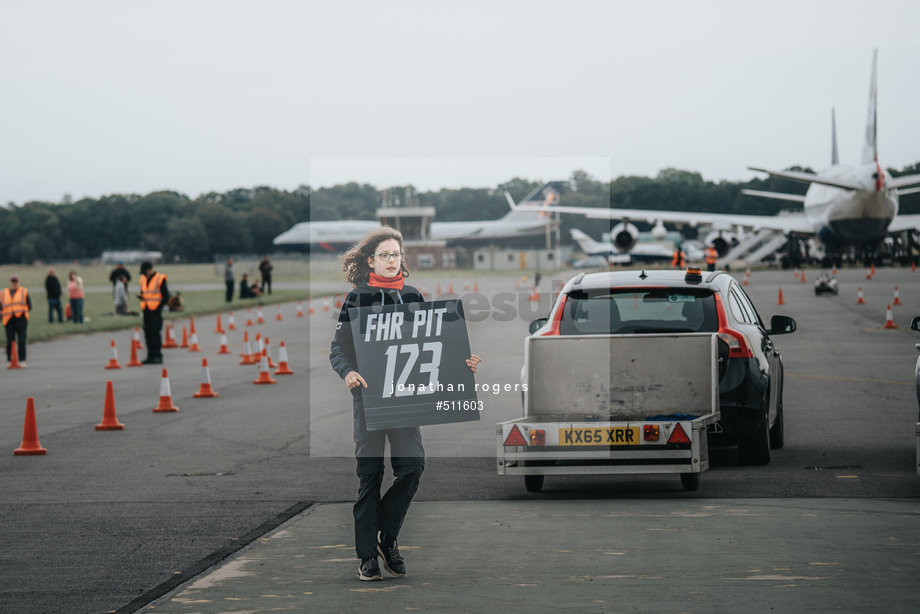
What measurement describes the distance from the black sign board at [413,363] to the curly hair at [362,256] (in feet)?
0.68

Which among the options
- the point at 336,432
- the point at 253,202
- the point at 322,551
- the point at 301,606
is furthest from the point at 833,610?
the point at 253,202

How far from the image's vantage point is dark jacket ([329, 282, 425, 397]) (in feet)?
17.6

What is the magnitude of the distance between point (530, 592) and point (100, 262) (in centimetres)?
16367

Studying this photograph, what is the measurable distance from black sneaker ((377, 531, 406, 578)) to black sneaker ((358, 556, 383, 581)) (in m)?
0.06

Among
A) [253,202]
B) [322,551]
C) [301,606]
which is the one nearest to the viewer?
[301,606]

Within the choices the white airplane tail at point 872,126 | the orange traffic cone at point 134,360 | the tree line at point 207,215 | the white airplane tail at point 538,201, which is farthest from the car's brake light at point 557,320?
the tree line at point 207,215

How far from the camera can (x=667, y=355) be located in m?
8.08

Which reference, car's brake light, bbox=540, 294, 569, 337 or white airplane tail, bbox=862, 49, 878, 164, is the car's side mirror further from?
white airplane tail, bbox=862, 49, 878, 164

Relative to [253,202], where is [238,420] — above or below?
below

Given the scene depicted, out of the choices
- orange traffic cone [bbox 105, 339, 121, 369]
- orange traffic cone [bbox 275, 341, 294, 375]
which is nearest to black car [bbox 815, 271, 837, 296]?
orange traffic cone [bbox 275, 341, 294, 375]

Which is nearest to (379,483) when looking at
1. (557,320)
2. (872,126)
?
(557,320)

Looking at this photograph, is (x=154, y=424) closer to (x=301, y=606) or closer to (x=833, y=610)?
(x=301, y=606)

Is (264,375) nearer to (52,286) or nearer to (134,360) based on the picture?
(134,360)

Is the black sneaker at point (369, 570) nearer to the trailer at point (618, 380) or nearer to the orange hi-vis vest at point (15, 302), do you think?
the trailer at point (618, 380)
